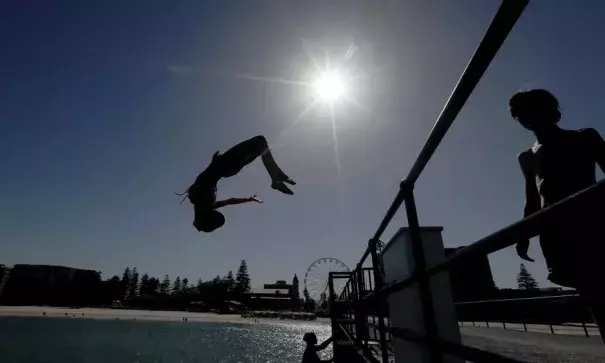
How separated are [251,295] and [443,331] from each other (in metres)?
111

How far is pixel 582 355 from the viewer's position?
20.9ft

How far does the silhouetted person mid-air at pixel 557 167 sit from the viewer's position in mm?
1308

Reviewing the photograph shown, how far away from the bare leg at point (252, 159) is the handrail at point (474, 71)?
305 cm

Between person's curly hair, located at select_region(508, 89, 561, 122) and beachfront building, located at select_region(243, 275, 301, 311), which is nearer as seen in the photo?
person's curly hair, located at select_region(508, 89, 561, 122)

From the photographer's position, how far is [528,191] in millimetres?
1982

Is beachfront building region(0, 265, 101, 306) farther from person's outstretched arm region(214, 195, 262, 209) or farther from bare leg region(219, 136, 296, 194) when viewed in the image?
bare leg region(219, 136, 296, 194)

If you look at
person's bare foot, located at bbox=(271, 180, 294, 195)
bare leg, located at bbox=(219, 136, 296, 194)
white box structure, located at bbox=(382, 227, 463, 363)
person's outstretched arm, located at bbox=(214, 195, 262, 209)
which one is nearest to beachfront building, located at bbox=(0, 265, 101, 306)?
person's outstretched arm, located at bbox=(214, 195, 262, 209)

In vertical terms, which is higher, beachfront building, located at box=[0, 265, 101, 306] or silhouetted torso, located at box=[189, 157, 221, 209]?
beachfront building, located at box=[0, 265, 101, 306]

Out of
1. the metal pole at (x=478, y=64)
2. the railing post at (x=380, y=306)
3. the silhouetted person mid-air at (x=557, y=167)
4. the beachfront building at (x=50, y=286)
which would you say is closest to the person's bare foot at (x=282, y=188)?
the railing post at (x=380, y=306)

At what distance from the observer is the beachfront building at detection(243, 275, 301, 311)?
10006 cm

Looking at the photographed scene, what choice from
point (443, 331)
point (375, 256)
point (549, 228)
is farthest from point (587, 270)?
point (443, 331)

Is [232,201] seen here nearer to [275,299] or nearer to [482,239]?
[482,239]

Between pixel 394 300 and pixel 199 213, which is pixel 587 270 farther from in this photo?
pixel 199 213

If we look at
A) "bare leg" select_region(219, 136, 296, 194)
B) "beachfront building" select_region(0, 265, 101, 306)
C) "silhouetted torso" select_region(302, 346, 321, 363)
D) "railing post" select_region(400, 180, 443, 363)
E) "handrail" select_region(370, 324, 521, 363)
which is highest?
"beachfront building" select_region(0, 265, 101, 306)
